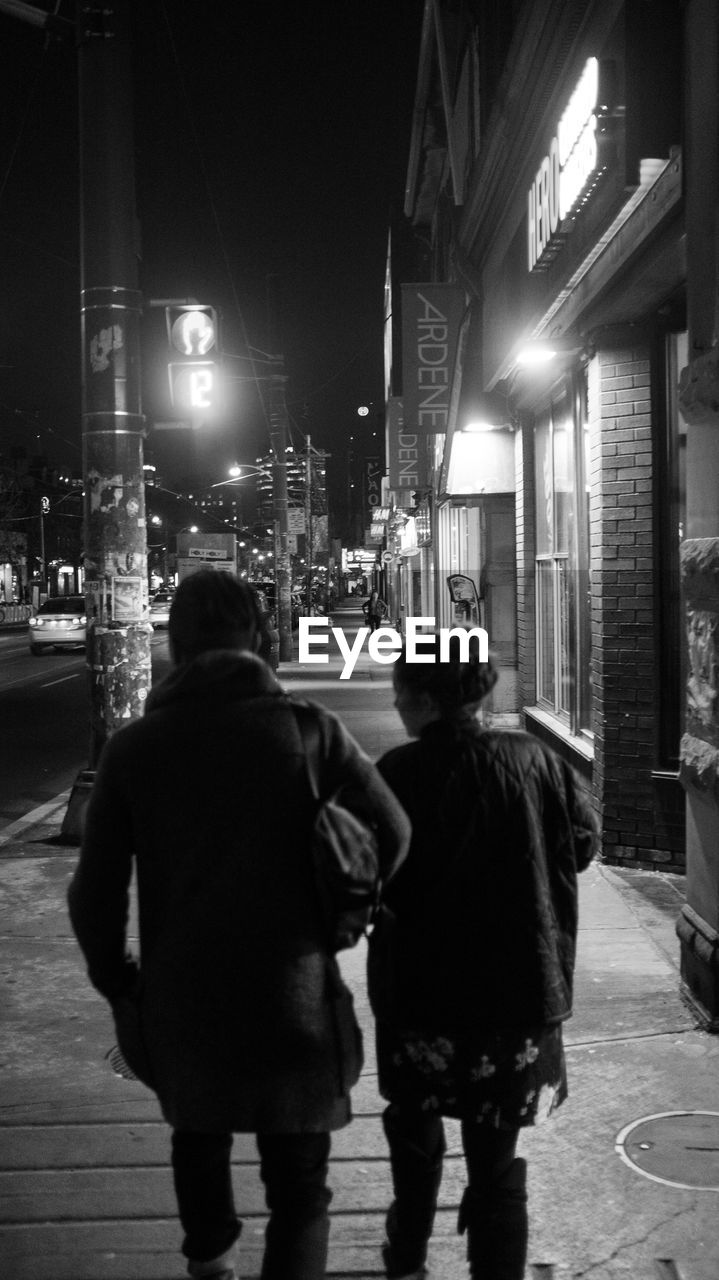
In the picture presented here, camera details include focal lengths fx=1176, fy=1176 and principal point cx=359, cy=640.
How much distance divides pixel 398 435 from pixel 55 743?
13874 mm

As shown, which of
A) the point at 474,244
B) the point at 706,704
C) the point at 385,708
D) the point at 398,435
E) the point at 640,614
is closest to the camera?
the point at 706,704

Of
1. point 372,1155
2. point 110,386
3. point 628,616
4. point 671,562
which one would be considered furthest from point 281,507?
point 372,1155

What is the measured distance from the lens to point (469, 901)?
2934mm

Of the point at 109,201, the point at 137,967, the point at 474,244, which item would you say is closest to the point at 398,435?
the point at 474,244

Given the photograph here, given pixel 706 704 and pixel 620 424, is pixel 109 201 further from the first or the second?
pixel 706 704

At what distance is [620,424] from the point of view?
7.75 m

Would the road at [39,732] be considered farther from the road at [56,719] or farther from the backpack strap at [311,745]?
the backpack strap at [311,745]

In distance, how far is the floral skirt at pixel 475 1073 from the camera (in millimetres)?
2918

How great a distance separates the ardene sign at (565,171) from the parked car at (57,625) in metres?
24.7

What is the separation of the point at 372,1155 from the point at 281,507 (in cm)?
2821

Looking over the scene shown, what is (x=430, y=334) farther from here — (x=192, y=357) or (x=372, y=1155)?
(x=372, y=1155)

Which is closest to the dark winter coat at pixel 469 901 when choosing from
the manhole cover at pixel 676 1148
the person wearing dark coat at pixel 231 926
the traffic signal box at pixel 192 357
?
the person wearing dark coat at pixel 231 926

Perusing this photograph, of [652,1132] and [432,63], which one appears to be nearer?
[652,1132]

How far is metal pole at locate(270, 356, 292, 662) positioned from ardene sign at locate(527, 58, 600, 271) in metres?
21.6
